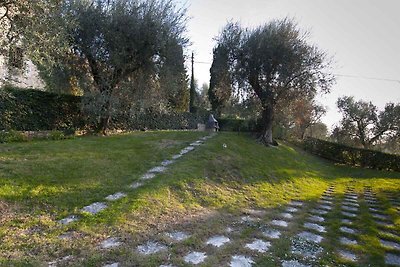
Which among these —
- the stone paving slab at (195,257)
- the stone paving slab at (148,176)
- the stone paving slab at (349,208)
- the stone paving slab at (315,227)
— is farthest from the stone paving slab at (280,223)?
the stone paving slab at (148,176)

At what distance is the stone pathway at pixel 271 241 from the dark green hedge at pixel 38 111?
8091mm

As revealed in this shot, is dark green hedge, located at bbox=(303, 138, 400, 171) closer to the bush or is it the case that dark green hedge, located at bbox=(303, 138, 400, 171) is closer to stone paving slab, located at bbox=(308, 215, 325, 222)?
stone paving slab, located at bbox=(308, 215, 325, 222)

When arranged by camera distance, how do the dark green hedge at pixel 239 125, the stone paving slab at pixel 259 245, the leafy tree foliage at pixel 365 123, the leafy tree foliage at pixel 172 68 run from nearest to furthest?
the stone paving slab at pixel 259 245
the leafy tree foliage at pixel 172 68
the dark green hedge at pixel 239 125
the leafy tree foliage at pixel 365 123

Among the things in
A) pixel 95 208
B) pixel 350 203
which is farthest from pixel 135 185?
pixel 350 203

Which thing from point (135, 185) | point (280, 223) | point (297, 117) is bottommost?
point (280, 223)

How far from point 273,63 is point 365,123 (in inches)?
804

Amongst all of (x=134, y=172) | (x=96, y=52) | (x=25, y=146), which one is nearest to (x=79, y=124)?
(x=96, y=52)

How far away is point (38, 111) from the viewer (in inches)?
561

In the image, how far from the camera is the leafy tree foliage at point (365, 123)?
100 ft

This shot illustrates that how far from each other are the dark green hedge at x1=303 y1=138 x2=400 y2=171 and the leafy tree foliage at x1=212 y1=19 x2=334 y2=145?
27.5ft

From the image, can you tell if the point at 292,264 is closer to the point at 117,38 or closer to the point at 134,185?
the point at 134,185

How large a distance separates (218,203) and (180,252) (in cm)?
359

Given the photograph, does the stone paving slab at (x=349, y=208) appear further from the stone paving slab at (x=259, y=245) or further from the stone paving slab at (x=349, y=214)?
the stone paving slab at (x=259, y=245)

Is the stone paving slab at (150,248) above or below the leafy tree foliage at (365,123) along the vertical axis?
below
